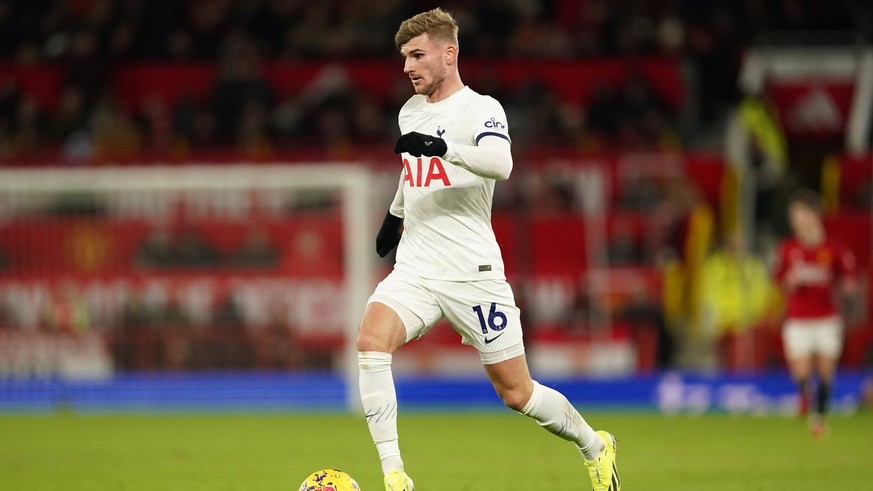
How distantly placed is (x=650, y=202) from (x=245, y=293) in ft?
16.9

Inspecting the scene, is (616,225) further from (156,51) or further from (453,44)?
(453,44)

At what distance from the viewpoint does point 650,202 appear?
17.6 meters

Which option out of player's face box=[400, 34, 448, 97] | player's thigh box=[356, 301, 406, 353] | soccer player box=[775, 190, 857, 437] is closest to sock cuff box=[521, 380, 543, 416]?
player's thigh box=[356, 301, 406, 353]

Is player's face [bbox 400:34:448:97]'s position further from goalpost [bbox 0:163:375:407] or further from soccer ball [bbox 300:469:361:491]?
goalpost [bbox 0:163:375:407]

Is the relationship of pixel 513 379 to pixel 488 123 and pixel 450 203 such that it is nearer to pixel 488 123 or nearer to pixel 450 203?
pixel 450 203

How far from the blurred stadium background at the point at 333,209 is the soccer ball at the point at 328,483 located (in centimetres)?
936

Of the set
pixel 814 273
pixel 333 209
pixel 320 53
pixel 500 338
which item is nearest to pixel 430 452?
pixel 814 273

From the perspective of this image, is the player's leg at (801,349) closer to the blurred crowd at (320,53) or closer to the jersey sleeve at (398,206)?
the blurred crowd at (320,53)

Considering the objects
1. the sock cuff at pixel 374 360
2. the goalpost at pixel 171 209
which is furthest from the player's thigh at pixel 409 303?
the goalpost at pixel 171 209

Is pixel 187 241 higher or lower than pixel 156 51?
lower

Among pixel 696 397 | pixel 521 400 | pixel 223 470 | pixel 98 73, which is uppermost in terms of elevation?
pixel 98 73

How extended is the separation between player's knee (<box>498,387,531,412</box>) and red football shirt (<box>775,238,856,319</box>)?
7.26 meters

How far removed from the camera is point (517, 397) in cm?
725

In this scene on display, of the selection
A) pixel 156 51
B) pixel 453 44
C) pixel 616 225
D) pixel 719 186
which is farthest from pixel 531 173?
pixel 453 44
